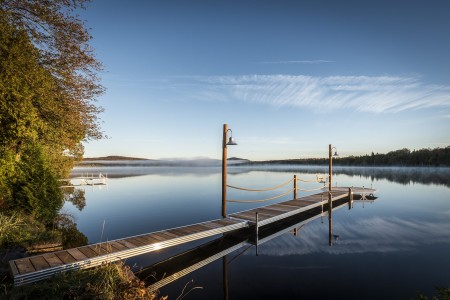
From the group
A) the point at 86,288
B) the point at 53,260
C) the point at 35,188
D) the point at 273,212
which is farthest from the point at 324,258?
the point at 35,188

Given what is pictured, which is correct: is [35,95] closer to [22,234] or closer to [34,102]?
[34,102]

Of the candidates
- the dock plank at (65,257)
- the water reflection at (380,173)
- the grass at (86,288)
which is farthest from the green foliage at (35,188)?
the water reflection at (380,173)

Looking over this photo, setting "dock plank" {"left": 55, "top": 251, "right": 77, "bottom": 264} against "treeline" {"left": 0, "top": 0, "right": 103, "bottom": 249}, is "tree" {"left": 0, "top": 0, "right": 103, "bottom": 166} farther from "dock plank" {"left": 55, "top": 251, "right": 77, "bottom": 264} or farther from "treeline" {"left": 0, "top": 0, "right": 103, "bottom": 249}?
"dock plank" {"left": 55, "top": 251, "right": 77, "bottom": 264}

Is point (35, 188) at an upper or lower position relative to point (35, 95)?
lower

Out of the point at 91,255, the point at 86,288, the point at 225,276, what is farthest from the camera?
the point at 225,276

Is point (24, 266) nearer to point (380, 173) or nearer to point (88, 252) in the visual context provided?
point (88, 252)

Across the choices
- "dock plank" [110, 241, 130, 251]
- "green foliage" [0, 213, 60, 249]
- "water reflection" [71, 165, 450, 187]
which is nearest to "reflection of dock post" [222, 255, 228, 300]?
"dock plank" [110, 241, 130, 251]

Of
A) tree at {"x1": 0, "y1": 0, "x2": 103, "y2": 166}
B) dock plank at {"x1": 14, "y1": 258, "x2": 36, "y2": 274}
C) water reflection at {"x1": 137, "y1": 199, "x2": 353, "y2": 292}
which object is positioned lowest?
water reflection at {"x1": 137, "y1": 199, "x2": 353, "y2": 292}

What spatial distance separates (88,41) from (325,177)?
1868cm

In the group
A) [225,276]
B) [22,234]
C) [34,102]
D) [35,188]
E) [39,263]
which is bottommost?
[225,276]

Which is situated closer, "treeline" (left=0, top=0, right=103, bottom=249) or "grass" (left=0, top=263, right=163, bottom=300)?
"grass" (left=0, top=263, right=163, bottom=300)

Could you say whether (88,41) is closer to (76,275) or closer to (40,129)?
(40,129)

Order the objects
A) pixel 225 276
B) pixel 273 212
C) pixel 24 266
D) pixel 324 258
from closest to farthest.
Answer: pixel 24 266 → pixel 225 276 → pixel 324 258 → pixel 273 212

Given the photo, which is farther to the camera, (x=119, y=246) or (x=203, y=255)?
(x=203, y=255)
